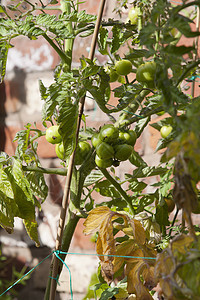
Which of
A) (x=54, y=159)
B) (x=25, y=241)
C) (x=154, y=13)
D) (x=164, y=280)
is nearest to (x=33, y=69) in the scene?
(x=54, y=159)

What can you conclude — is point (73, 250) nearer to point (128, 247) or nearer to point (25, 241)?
point (25, 241)

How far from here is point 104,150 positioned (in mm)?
553

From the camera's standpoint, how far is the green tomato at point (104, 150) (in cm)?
55

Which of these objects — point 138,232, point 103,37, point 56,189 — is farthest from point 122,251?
point 56,189

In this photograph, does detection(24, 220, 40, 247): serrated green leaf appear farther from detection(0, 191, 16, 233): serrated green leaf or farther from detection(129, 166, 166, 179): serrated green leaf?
detection(129, 166, 166, 179): serrated green leaf

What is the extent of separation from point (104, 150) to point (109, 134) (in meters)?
0.03

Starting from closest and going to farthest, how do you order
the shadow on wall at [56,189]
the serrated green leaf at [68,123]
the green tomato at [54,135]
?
the serrated green leaf at [68,123] < the green tomato at [54,135] < the shadow on wall at [56,189]

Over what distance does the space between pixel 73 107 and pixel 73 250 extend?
34.1 inches

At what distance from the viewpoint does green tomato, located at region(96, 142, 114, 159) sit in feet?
1.81

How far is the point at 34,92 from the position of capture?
4.50 ft

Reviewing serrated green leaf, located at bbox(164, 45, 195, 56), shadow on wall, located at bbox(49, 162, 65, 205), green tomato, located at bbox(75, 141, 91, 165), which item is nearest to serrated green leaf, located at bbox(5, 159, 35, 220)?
green tomato, located at bbox(75, 141, 91, 165)

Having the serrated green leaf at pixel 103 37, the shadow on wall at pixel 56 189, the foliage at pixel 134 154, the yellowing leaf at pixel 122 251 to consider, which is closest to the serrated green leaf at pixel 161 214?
the foliage at pixel 134 154

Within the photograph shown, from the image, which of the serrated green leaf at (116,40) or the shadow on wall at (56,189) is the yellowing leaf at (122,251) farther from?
the shadow on wall at (56,189)

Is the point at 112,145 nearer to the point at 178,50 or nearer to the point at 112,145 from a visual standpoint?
the point at 112,145
